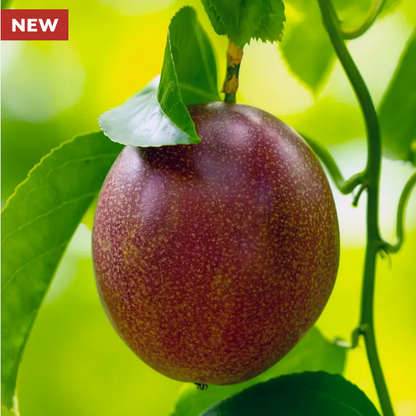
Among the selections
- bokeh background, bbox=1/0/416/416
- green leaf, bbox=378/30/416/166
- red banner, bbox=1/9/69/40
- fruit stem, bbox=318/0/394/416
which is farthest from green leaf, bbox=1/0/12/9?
bokeh background, bbox=1/0/416/416

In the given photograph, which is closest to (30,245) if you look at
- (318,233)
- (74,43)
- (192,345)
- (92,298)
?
(192,345)

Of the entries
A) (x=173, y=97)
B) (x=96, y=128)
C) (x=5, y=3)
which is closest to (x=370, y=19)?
(x=173, y=97)

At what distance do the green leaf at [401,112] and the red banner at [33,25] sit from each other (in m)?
0.63

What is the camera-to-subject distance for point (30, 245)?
1063mm

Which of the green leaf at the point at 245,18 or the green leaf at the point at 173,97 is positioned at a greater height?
the green leaf at the point at 245,18

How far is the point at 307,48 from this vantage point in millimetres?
1338

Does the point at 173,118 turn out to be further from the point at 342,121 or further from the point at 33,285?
the point at 342,121

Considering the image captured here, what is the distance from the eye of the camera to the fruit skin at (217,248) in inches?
30.7

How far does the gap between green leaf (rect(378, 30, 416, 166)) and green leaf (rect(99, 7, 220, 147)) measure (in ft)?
1.17

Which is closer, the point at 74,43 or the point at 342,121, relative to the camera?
the point at 342,121

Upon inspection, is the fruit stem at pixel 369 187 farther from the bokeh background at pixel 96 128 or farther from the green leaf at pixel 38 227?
the bokeh background at pixel 96 128

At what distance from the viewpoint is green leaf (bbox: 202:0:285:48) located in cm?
85

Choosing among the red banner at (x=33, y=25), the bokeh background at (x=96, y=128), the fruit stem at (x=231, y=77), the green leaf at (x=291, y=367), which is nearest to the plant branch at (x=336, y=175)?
the fruit stem at (x=231, y=77)

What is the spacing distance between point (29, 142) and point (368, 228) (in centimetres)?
151
